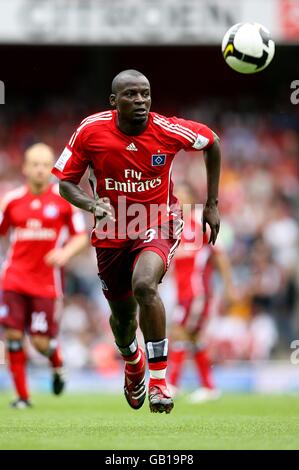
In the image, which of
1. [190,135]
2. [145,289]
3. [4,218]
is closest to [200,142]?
[190,135]

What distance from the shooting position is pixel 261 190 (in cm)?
2083

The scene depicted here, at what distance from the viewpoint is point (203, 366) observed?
13453 millimetres

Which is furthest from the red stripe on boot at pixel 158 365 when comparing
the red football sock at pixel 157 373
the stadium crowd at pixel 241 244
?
the stadium crowd at pixel 241 244

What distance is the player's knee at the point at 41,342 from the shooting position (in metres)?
11.5

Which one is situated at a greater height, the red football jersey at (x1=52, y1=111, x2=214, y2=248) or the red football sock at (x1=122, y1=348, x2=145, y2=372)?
the red football jersey at (x1=52, y1=111, x2=214, y2=248)

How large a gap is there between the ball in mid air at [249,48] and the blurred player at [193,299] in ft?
15.0

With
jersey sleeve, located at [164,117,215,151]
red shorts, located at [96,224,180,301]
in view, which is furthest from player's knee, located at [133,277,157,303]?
jersey sleeve, located at [164,117,215,151]

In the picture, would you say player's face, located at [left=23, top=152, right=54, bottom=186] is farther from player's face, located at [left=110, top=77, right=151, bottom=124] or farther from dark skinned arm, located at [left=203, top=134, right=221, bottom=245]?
player's face, located at [left=110, top=77, right=151, bottom=124]

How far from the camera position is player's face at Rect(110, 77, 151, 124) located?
313 inches

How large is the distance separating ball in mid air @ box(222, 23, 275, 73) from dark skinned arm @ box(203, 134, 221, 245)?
2.42ft

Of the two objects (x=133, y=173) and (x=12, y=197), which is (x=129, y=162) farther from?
(x=12, y=197)

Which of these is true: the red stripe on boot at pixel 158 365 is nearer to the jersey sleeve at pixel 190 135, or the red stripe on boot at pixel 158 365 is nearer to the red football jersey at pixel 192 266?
the jersey sleeve at pixel 190 135
